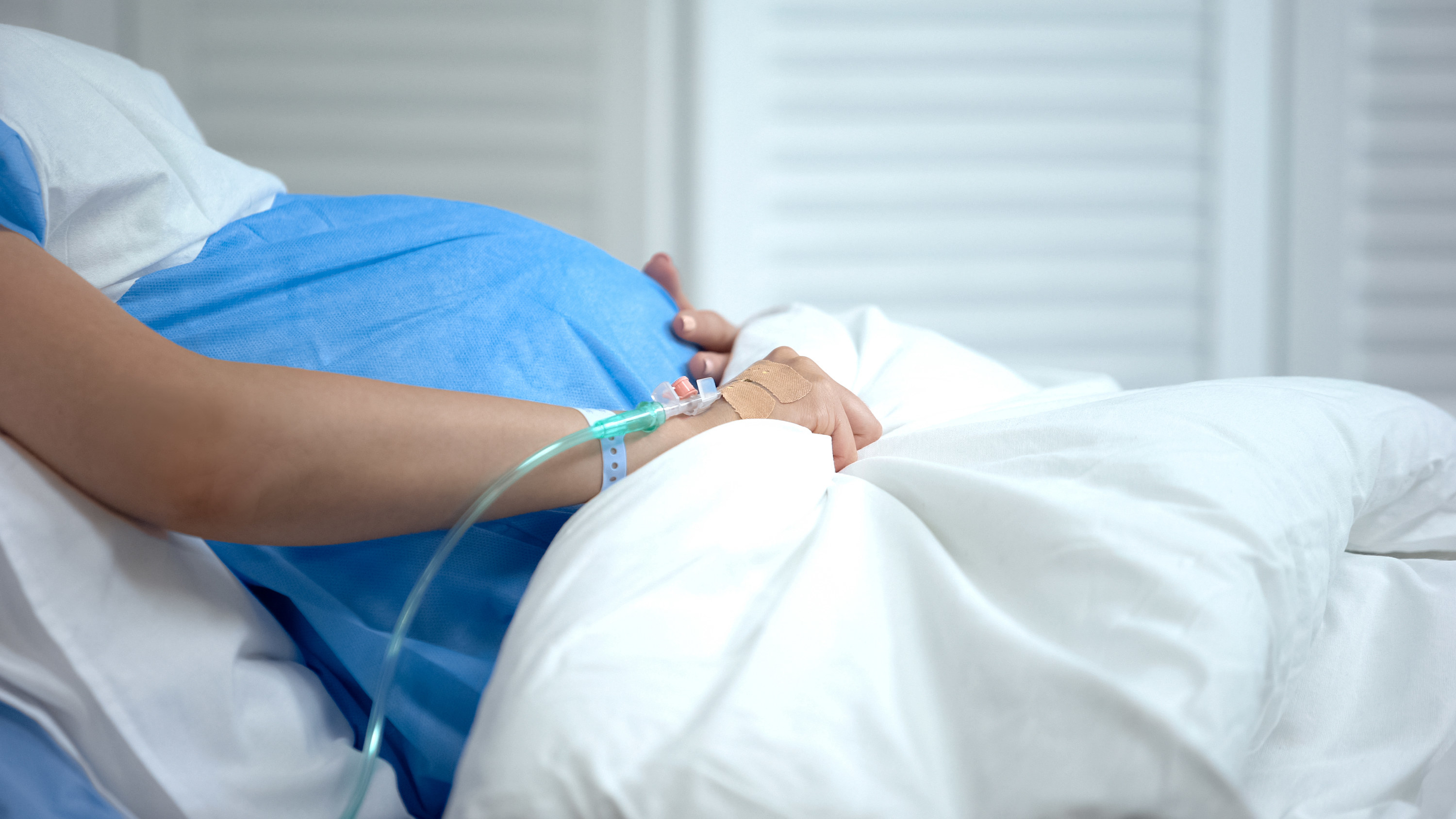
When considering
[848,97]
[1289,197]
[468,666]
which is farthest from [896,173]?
[468,666]

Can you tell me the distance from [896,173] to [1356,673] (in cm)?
134

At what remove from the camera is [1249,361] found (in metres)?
1.68

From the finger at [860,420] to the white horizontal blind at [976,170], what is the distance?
0.98m

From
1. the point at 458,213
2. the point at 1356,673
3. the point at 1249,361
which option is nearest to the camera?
the point at 1356,673

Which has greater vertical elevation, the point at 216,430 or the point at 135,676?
the point at 216,430

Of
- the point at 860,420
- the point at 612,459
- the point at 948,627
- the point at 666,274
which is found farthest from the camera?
the point at 666,274

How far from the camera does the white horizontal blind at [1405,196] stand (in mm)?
1611

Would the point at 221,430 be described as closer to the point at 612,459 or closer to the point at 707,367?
the point at 612,459

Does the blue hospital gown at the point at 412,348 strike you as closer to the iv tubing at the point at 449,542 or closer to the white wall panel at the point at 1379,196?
the iv tubing at the point at 449,542

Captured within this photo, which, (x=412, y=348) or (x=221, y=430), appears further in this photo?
(x=412, y=348)

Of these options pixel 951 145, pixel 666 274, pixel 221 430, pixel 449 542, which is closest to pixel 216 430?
pixel 221 430

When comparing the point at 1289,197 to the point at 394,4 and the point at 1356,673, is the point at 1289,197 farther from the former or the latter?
the point at 394,4

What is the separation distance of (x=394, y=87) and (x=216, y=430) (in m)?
1.42

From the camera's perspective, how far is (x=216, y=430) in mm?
421
